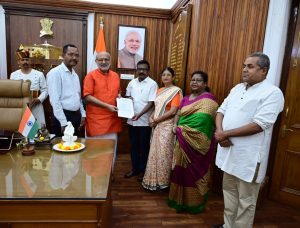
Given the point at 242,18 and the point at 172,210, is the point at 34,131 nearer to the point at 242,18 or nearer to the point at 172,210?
the point at 172,210

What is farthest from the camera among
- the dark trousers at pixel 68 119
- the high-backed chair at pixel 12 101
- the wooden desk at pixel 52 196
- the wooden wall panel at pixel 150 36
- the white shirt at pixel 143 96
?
the wooden wall panel at pixel 150 36

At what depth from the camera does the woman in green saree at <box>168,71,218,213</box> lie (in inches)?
86.7

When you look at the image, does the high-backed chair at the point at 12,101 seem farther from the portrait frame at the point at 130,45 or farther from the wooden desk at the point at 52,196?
the portrait frame at the point at 130,45

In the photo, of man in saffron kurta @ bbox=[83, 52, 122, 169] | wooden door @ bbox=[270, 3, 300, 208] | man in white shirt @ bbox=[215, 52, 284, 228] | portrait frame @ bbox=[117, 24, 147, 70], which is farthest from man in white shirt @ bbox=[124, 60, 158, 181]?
wooden door @ bbox=[270, 3, 300, 208]

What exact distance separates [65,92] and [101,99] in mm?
386

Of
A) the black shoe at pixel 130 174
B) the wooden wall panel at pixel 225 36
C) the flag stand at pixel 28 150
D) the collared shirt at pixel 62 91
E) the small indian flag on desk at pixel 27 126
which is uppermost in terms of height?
the wooden wall panel at pixel 225 36

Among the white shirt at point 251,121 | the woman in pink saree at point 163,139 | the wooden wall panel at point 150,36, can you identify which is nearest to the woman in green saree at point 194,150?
the woman in pink saree at point 163,139

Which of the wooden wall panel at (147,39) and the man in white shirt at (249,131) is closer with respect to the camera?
the man in white shirt at (249,131)

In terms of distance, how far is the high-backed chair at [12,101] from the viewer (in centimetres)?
209

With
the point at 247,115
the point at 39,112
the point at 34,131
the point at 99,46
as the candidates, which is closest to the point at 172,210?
the point at 247,115

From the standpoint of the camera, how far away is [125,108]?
268 cm

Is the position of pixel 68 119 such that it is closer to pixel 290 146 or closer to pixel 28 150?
pixel 28 150

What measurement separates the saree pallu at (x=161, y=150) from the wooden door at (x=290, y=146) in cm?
112

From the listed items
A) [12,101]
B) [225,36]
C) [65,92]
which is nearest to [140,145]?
[65,92]
